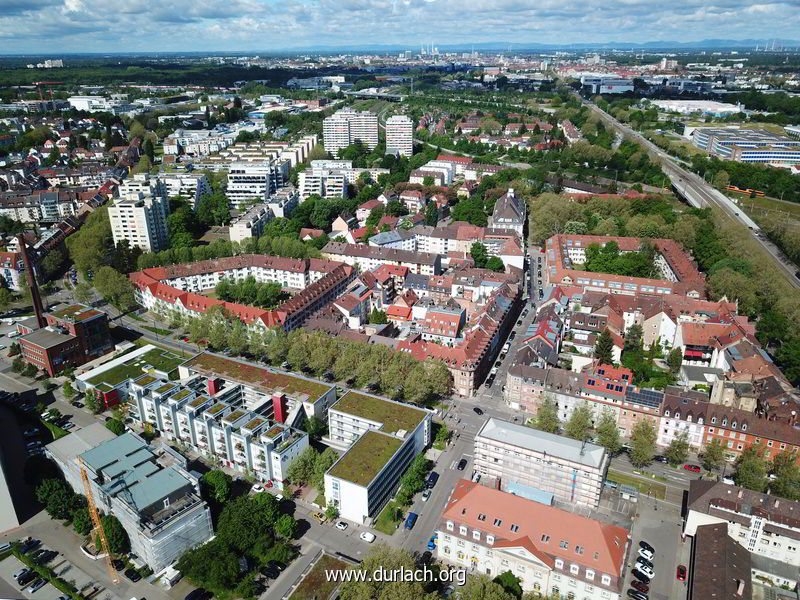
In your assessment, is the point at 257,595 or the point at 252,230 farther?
the point at 252,230

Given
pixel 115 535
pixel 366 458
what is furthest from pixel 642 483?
pixel 115 535

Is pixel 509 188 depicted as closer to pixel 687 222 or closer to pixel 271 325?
pixel 687 222

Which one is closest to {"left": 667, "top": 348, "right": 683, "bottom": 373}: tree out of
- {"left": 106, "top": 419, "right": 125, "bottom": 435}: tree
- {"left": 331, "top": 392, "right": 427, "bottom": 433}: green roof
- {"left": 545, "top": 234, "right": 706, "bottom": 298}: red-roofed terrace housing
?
{"left": 545, "top": 234, "right": 706, "bottom": 298}: red-roofed terrace housing

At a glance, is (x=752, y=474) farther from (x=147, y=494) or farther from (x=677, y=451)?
(x=147, y=494)

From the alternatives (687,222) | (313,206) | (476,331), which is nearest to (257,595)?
(476,331)

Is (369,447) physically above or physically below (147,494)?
below

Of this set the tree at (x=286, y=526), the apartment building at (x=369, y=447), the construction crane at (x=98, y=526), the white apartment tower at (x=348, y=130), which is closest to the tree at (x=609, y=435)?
the apartment building at (x=369, y=447)

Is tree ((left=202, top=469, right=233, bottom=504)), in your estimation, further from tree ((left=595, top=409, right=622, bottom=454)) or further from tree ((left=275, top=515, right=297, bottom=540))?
tree ((left=595, top=409, right=622, bottom=454))
